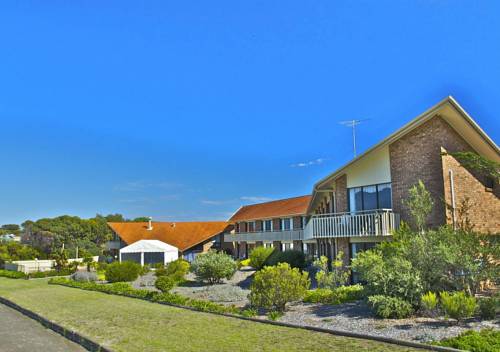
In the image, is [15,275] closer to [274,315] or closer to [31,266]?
[31,266]

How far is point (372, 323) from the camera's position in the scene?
12391 millimetres

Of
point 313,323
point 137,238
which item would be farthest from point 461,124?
point 137,238

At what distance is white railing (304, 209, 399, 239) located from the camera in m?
21.1

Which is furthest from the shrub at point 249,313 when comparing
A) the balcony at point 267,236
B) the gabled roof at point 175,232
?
the gabled roof at point 175,232

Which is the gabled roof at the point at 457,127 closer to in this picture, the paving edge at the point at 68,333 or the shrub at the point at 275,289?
the shrub at the point at 275,289

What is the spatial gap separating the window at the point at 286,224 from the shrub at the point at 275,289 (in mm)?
31922

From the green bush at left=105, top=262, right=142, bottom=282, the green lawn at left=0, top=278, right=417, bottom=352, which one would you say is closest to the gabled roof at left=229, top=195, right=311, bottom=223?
the green bush at left=105, top=262, right=142, bottom=282

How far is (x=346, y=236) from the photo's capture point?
23.0m

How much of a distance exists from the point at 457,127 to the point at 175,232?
149ft

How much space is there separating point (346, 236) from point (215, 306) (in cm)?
889

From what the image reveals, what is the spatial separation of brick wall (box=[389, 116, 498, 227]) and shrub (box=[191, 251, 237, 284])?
34.4 feet

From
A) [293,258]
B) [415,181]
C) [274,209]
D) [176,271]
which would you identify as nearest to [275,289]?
[415,181]

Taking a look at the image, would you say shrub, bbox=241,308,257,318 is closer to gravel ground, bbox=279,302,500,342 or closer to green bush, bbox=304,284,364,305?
gravel ground, bbox=279,302,500,342

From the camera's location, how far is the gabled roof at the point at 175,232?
2279 inches
